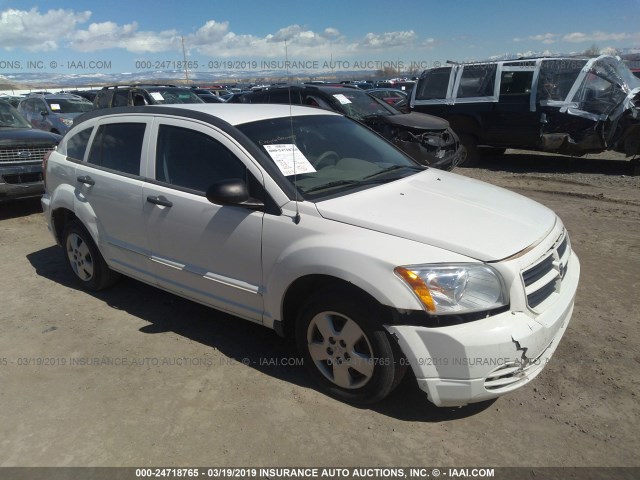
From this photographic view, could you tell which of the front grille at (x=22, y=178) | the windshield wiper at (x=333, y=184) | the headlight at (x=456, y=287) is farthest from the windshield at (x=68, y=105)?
the headlight at (x=456, y=287)

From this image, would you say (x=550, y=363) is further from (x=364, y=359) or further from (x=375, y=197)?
(x=375, y=197)

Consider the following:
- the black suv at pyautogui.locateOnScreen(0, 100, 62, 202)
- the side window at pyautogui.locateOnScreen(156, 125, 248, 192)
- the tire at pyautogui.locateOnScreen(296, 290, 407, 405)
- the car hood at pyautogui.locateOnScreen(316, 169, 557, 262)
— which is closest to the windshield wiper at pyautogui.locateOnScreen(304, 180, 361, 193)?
the car hood at pyautogui.locateOnScreen(316, 169, 557, 262)

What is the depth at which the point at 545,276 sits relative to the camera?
111 inches

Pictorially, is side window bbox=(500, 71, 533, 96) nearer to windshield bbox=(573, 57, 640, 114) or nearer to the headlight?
windshield bbox=(573, 57, 640, 114)

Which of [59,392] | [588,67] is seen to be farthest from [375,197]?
[588,67]

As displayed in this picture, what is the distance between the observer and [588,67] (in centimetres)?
936

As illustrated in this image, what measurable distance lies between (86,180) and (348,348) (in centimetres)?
288

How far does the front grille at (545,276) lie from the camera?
2.66 m

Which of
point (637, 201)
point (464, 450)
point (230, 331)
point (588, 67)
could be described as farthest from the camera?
point (588, 67)

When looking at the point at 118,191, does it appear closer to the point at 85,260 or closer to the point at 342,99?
the point at 85,260

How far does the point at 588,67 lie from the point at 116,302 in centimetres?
925

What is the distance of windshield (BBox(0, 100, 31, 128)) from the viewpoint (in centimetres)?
818

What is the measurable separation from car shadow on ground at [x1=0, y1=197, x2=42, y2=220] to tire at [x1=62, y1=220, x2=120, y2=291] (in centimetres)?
378

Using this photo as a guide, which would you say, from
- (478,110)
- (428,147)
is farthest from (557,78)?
(428,147)
